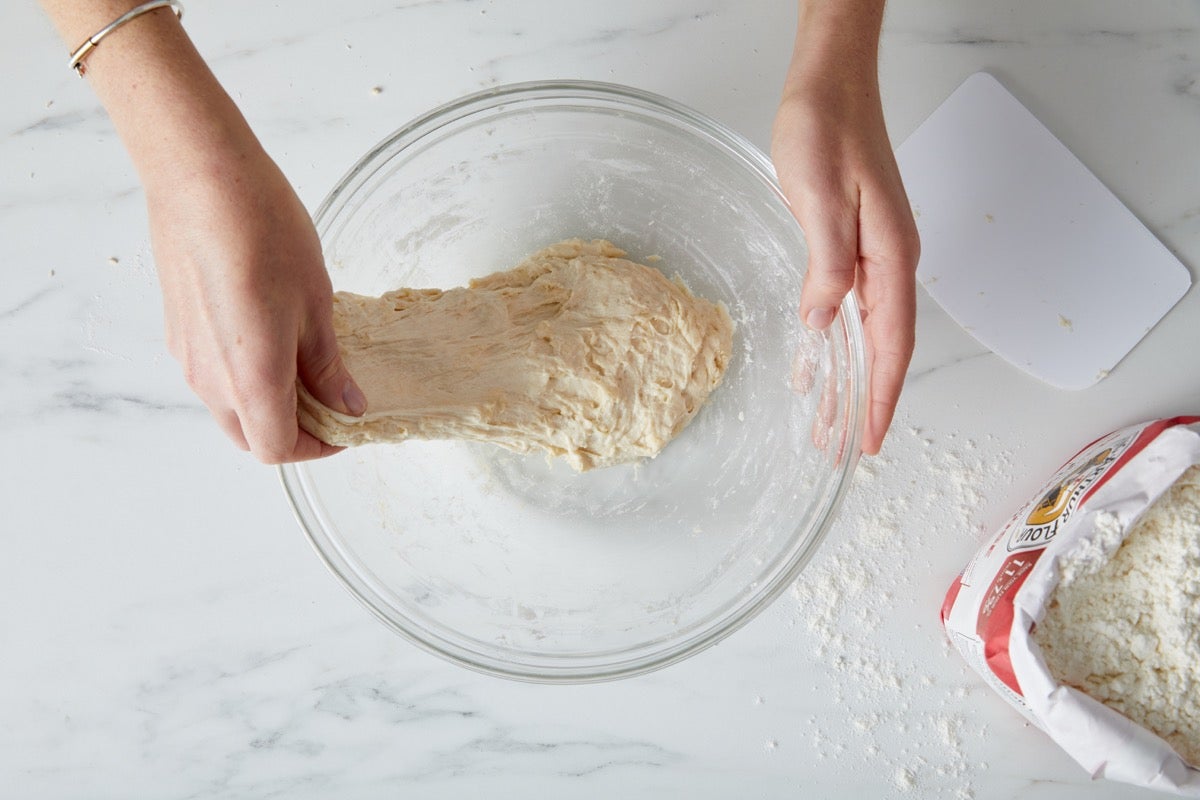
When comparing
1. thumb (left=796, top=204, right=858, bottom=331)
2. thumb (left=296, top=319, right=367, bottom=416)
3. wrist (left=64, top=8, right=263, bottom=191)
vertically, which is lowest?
thumb (left=796, top=204, right=858, bottom=331)

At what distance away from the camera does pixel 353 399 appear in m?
Answer: 1.04

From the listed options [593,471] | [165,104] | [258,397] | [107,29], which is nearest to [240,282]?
[258,397]

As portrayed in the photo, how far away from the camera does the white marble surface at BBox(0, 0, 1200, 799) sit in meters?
1.51

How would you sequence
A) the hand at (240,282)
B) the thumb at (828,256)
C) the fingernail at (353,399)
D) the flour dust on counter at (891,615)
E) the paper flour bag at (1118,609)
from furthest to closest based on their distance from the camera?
the flour dust on counter at (891,615), the paper flour bag at (1118,609), the thumb at (828,256), the fingernail at (353,399), the hand at (240,282)

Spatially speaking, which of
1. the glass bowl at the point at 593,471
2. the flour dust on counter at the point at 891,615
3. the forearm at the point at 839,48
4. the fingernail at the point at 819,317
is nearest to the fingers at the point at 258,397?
the glass bowl at the point at 593,471

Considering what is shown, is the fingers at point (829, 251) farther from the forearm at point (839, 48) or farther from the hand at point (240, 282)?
the hand at point (240, 282)

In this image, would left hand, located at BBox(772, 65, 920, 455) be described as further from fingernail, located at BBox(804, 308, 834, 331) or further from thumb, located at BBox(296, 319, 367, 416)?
thumb, located at BBox(296, 319, 367, 416)

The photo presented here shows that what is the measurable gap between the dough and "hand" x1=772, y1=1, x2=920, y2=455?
236 millimetres

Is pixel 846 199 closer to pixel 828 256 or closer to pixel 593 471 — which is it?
pixel 828 256

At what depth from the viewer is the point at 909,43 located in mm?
1521

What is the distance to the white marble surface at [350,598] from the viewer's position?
4.96 ft

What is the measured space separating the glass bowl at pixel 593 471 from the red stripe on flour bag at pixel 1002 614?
0.32m

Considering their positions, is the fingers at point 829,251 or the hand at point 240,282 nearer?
the hand at point 240,282

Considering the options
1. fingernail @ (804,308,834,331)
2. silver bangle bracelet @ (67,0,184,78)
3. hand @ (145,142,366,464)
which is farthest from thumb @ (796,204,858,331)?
silver bangle bracelet @ (67,0,184,78)
